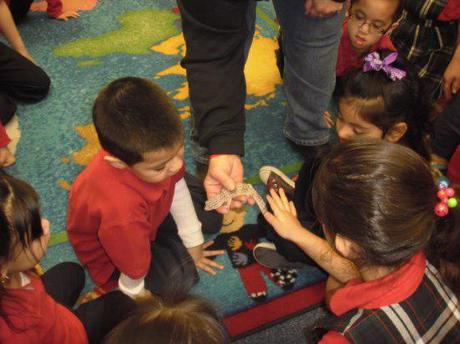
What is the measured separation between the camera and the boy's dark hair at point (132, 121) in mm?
812

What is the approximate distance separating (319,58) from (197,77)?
459 mm

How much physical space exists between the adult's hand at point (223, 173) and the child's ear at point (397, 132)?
0.53 metres

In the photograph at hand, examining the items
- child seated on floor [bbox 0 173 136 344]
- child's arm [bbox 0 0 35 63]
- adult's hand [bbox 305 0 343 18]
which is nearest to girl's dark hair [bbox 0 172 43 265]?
child seated on floor [bbox 0 173 136 344]

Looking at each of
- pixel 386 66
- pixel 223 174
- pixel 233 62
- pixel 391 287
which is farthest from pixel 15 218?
pixel 386 66

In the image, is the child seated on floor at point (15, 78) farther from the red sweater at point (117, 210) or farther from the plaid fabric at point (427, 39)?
the plaid fabric at point (427, 39)

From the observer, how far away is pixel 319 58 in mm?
1263

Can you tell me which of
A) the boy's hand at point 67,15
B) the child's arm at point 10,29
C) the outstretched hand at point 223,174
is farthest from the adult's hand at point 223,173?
the boy's hand at point 67,15

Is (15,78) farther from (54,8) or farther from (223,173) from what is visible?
(223,173)

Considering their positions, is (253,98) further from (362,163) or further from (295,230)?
(362,163)

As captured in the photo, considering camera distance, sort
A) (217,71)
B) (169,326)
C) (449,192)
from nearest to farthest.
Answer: (169,326) < (449,192) < (217,71)

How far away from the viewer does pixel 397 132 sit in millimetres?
1265

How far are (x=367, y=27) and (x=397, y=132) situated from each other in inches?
21.9

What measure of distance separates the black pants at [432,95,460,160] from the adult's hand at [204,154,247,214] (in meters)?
0.89

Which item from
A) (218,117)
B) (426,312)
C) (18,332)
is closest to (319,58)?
(218,117)
